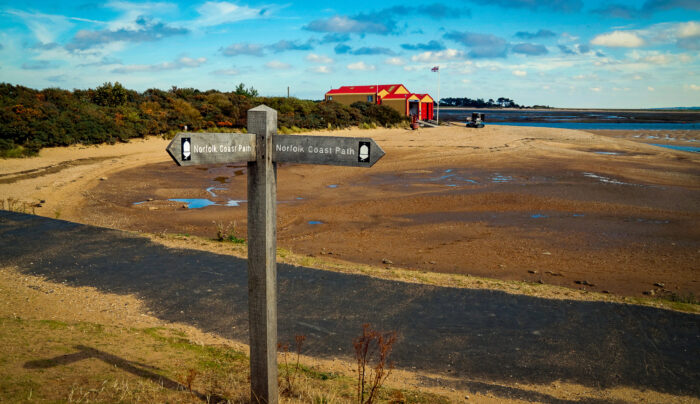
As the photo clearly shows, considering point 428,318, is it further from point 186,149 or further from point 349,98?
point 349,98

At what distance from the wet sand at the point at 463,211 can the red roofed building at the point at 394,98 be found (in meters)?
37.9

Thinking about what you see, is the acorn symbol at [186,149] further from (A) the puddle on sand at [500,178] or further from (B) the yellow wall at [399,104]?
(B) the yellow wall at [399,104]

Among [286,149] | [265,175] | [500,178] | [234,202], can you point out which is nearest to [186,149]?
[265,175]

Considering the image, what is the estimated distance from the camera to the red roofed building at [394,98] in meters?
65.4

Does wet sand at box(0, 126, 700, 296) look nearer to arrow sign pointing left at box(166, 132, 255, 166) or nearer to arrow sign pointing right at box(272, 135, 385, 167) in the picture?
arrow sign pointing right at box(272, 135, 385, 167)

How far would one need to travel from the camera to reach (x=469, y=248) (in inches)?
462

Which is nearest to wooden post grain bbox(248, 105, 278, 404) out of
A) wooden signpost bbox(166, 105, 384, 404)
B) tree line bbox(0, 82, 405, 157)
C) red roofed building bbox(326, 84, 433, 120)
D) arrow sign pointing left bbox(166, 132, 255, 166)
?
wooden signpost bbox(166, 105, 384, 404)

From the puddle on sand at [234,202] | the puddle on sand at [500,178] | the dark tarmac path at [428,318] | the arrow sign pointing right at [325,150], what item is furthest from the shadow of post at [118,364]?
the puddle on sand at [500,178]

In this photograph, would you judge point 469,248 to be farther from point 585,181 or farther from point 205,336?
point 585,181

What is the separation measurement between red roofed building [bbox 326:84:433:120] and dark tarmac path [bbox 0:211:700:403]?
57.6 meters

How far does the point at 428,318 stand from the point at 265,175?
139 inches

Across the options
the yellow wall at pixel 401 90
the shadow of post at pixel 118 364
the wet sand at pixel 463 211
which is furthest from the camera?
the yellow wall at pixel 401 90

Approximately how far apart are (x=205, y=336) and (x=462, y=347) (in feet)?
9.47

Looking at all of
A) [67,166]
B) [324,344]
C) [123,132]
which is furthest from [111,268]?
[123,132]
